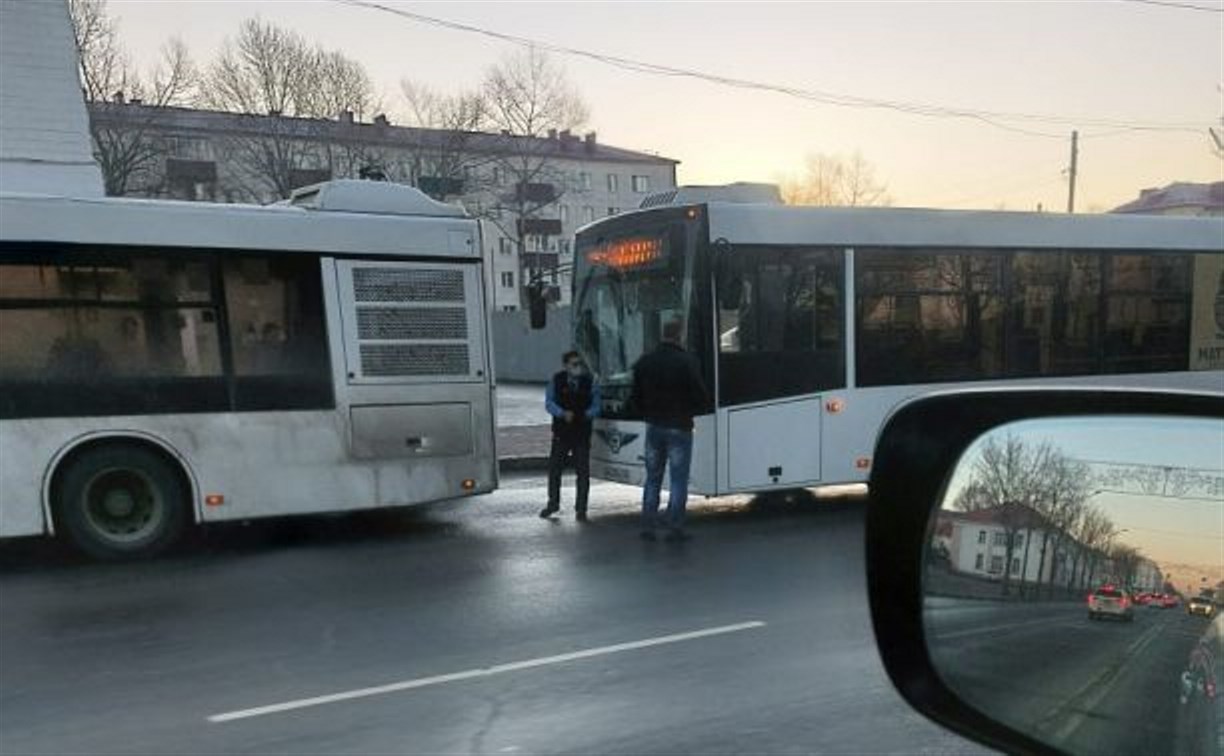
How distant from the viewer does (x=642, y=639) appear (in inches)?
231

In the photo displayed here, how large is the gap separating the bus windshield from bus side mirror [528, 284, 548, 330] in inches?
25.9

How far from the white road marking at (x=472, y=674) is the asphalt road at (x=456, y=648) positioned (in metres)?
0.02

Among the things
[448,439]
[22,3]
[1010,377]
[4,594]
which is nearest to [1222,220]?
[1010,377]

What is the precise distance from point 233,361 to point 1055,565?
27.0 ft

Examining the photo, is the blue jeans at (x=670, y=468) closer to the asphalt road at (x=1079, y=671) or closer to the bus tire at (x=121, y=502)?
the bus tire at (x=121, y=502)

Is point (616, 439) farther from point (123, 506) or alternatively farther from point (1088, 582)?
point (1088, 582)

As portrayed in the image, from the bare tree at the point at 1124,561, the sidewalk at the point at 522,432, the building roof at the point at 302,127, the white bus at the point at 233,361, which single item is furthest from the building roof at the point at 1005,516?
the building roof at the point at 302,127

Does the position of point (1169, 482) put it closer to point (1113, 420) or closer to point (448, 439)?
point (1113, 420)

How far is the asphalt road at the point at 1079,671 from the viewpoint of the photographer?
1466mm

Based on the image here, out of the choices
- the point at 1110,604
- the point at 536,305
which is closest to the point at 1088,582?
the point at 1110,604

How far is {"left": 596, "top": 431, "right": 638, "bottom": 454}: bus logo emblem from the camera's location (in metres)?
10.3

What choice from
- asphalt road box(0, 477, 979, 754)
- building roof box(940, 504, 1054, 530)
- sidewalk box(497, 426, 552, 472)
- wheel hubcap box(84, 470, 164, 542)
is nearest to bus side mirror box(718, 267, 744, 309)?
asphalt road box(0, 477, 979, 754)

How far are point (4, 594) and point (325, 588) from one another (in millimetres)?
2341

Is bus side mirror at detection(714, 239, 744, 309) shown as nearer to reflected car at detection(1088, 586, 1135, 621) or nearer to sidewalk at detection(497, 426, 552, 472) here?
sidewalk at detection(497, 426, 552, 472)
